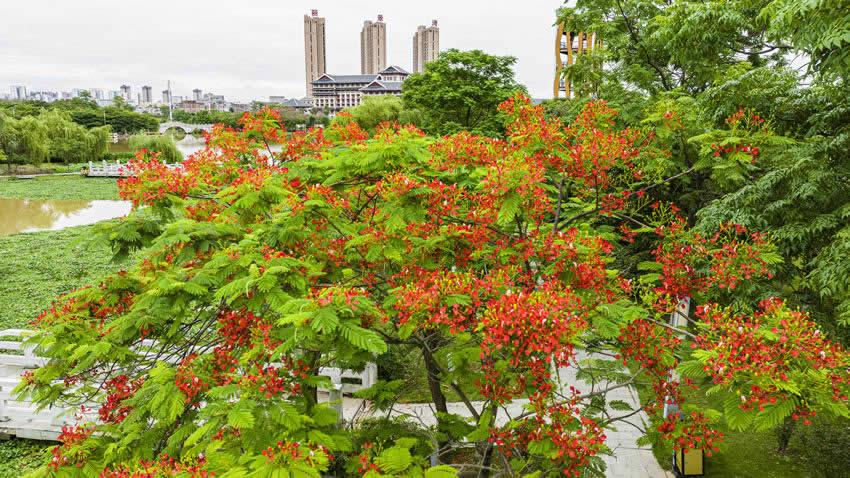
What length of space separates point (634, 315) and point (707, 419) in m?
1.02

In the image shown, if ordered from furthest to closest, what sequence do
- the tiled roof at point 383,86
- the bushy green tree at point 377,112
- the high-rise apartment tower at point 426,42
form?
1. the high-rise apartment tower at point 426,42
2. the tiled roof at point 383,86
3. the bushy green tree at point 377,112

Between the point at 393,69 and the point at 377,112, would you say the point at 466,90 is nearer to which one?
the point at 377,112

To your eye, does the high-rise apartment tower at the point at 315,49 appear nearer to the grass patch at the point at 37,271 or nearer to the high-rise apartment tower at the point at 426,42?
the high-rise apartment tower at the point at 426,42

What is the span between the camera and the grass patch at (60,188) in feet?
99.5

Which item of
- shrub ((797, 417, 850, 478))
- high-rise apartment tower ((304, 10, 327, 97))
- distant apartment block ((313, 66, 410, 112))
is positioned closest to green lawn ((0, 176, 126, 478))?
shrub ((797, 417, 850, 478))

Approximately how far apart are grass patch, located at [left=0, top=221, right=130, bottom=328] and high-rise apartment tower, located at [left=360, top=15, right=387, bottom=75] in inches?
5763

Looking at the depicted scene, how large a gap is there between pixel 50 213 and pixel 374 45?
143451 millimetres

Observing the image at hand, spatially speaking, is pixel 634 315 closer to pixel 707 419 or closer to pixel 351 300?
pixel 707 419

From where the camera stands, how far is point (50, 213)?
26.1 meters

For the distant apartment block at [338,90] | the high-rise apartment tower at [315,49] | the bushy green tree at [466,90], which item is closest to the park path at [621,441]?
the bushy green tree at [466,90]

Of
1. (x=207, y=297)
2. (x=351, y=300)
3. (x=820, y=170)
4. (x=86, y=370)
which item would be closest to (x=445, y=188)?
(x=351, y=300)

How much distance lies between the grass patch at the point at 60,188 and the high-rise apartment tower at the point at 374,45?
129 m

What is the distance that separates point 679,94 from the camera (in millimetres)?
8016

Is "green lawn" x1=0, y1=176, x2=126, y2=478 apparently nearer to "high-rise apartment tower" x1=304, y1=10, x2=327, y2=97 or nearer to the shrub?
the shrub
